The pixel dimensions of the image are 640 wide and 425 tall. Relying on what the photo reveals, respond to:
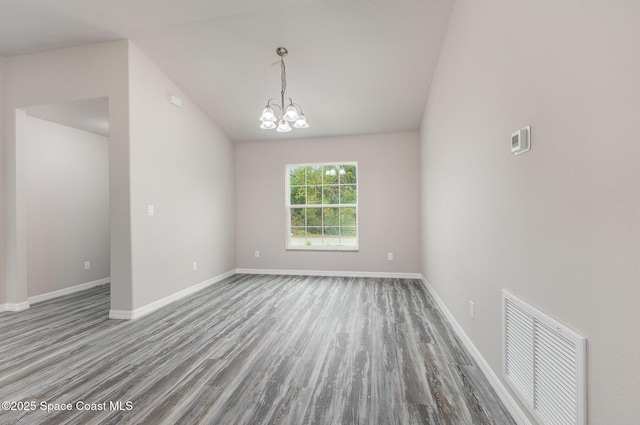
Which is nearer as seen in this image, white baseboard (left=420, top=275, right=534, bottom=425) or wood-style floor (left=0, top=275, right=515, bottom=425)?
white baseboard (left=420, top=275, right=534, bottom=425)

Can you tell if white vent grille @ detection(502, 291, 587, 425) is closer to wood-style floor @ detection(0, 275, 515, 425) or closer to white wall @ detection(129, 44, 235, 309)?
wood-style floor @ detection(0, 275, 515, 425)

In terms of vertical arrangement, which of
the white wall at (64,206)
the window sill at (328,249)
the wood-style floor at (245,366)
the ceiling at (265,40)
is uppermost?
the ceiling at (265,40)

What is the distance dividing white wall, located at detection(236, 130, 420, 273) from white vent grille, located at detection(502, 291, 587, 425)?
3.34 metres

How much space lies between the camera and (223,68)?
355 cm

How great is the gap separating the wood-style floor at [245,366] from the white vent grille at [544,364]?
0.96 feet

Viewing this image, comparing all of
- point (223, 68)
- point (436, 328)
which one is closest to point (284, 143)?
point (223, 68)

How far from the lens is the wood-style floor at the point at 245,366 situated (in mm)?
1601

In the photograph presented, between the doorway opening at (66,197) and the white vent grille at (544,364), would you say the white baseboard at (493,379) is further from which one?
the doorway opening at (66,197)

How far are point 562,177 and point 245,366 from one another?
2225 mm

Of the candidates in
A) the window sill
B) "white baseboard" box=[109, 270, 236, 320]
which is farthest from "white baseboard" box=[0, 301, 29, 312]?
the window sill

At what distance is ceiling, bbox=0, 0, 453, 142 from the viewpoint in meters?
2.72

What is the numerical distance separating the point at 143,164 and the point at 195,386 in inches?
99.6

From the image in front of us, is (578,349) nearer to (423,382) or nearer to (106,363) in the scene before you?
(423,382)

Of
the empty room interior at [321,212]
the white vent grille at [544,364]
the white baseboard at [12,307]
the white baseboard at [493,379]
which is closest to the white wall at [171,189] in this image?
the empty room interior at [321,212]
